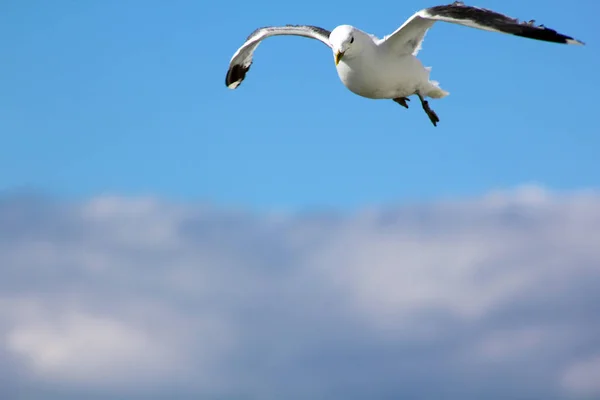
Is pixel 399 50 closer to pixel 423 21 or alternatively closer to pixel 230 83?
pixel 423 21

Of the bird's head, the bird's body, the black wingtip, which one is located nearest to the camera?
the bird's head

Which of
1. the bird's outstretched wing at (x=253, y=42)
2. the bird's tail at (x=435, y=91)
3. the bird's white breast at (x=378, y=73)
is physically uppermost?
the bird's outstretched wing at (x=253, y=42)

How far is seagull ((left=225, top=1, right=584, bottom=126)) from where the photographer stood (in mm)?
20234

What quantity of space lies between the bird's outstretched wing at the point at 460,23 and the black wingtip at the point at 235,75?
6555 mm

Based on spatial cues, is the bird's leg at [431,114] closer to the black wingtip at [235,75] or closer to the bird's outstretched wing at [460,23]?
the bird's outstretched wing at [460,23]

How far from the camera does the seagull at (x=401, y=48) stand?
20234 millimetres

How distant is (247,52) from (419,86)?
588cm

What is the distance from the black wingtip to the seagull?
159 inches

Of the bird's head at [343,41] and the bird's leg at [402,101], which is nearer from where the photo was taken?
the bird's head at [343,41]

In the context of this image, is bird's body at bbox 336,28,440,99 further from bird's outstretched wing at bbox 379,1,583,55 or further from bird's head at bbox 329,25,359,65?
bird's outstretched wing at bbox 379,1,583,55

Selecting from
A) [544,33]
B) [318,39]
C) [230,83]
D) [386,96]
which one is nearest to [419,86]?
[386,96]

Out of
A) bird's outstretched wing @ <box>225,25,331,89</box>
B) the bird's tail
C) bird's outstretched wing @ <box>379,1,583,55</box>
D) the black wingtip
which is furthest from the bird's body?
the black wingtip

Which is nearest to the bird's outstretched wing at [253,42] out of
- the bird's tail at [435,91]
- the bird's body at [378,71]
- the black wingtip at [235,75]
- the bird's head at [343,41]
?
the black wingtip at [235,75]

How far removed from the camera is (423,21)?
2212 centimetres
